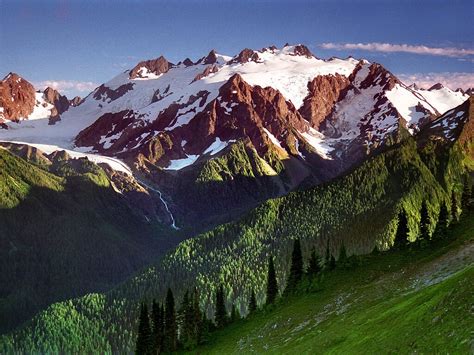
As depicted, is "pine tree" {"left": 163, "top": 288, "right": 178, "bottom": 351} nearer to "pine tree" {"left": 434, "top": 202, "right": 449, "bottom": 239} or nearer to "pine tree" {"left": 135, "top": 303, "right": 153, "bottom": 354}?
"pine tree" {"left": 135, "top": 303, "right": 153, "bottom": 354}

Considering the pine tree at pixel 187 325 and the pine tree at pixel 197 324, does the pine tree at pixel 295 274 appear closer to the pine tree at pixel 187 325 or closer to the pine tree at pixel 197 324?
the pine tree at pixel 197 324

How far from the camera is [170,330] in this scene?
147 meters

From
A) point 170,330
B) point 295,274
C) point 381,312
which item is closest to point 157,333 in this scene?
point 170,330

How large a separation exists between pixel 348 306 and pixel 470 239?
82.4 feet

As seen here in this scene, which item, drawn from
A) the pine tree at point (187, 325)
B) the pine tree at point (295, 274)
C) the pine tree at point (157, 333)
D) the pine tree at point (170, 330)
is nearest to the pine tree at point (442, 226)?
the pine tree at point (295, 274)

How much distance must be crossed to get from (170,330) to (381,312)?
2856 inches

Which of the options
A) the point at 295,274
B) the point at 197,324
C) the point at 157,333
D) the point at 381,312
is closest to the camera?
the point at 381,312

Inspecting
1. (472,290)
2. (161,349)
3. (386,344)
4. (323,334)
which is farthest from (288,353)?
(161,349)

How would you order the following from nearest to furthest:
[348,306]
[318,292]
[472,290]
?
[472,290]
[348,306]
[318,292]

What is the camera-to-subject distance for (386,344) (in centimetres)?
6581

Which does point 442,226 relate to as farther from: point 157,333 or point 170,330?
point 157,333

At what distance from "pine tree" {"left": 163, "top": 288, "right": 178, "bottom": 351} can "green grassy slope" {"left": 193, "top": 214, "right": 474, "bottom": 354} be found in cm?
880

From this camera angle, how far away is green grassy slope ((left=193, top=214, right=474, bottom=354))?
6244 cm

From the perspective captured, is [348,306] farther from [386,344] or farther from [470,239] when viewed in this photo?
Answer: [386,344]
